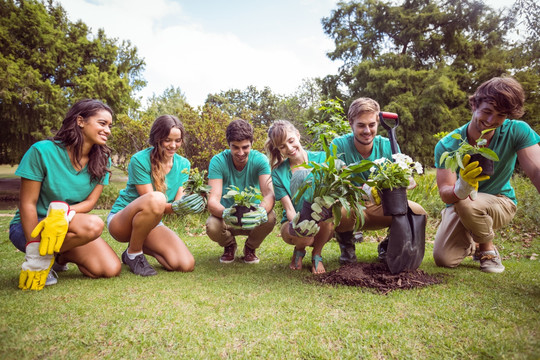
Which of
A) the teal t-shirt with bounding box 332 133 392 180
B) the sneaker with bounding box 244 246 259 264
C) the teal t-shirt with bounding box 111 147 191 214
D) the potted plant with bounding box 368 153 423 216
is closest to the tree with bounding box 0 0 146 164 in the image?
the teal t-shirt with bounding box 111 147 191 214

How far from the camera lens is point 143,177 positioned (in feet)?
9.78

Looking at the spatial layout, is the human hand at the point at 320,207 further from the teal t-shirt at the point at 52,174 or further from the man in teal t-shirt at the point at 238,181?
the teal t-shirt at the point at 52,174

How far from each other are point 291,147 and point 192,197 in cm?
95

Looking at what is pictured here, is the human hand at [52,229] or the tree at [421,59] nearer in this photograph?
the human hand at [52,229]

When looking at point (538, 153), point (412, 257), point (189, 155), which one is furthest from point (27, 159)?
point (189, 155)

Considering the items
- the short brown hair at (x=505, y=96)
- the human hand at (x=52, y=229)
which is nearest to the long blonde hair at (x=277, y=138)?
the short brown hair at (x=505, y=96)

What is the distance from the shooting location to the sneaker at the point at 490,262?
289 centimetres

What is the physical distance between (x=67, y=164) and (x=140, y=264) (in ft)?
3.35

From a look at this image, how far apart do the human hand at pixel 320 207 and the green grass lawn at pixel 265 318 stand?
0.52m

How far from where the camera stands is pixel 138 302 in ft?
6.98

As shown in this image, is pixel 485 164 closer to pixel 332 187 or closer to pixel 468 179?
pixel 468 179

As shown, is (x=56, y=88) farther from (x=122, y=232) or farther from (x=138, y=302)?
(x=138, y=302)

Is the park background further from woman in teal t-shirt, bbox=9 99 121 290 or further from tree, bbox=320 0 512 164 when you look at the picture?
tree, bbox=320 0 512 164

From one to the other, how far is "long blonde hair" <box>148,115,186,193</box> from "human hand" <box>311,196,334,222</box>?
4.82 feet
